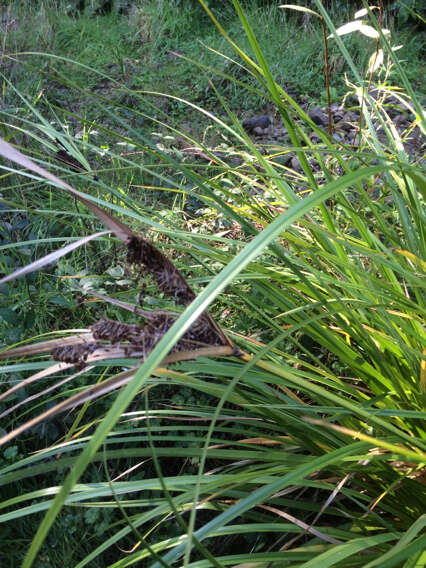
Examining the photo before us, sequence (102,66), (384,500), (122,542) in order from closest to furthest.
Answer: (384,500) < (122,542) < (102,66)

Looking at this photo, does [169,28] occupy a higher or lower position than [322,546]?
higher

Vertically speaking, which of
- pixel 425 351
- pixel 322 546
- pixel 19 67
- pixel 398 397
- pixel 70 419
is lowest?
pixel 70 419

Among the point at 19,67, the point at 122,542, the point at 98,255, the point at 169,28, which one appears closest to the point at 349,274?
the point at 122,542

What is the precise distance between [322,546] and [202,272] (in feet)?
→ 3.46

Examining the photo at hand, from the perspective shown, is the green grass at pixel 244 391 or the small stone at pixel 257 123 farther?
the small stone at pixel 257 123

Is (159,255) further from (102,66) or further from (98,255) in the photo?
(102,66)

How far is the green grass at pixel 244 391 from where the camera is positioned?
900mm

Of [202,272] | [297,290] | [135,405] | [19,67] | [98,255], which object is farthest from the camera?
[19,67]

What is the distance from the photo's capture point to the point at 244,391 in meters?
1.23

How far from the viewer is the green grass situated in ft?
2.95

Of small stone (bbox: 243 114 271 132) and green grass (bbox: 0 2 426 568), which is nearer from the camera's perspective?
green grass (bbox: 0 2 426 568)

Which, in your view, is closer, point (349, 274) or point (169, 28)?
point (349, 274)

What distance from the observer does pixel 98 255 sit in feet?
7.41

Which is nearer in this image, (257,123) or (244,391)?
(244,391)
